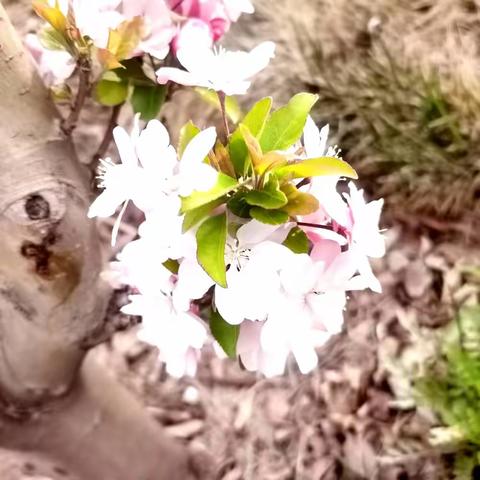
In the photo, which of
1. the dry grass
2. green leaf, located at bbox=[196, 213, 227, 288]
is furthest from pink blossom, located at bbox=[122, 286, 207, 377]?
the dry grass

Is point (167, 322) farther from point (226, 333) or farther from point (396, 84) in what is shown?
point (396, 84)

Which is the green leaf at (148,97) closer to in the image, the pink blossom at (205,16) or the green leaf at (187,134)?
the pink blossom at (205,16)

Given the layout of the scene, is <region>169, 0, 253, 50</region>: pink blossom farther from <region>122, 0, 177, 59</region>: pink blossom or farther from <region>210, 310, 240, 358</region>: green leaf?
<region>210, 310, 240, 358</region>: green leaf

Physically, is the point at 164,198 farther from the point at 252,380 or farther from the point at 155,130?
the point at 252,380

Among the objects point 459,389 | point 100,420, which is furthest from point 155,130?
point 459,389

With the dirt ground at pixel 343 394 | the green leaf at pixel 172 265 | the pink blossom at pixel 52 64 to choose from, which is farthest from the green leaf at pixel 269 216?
the dirt ground at pixel 343 394

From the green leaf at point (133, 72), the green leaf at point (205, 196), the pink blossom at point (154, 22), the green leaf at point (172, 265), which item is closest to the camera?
the green leaf at point (205, 196)

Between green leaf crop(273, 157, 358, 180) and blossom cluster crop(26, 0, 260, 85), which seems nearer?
green leaf crop(273, 157, 358, 180)
